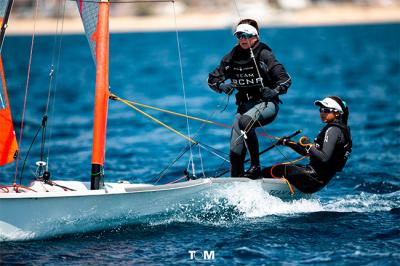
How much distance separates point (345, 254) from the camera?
8.88 meters

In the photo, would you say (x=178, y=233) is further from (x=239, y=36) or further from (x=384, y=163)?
(x=384, y=163)

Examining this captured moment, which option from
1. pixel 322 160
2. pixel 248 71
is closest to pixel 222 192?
pixel 322 160

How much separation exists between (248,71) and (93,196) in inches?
109

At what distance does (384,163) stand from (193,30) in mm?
112763

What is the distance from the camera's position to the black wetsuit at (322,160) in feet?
32.7

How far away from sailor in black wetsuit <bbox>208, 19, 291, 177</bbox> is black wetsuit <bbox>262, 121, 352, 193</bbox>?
503mm

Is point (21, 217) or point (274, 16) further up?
point (274, 16)

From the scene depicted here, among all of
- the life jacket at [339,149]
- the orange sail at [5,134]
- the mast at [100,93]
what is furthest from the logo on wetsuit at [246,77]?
the orange sail at [5,134]

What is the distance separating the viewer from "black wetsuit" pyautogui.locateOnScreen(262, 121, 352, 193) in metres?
9.98

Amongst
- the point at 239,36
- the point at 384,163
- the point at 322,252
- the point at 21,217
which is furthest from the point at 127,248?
the point at 384,163

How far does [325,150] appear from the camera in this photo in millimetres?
9977

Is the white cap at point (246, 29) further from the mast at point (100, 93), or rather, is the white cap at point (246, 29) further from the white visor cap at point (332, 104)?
the mast at point (100, 93)

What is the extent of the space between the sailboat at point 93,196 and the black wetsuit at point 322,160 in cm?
32

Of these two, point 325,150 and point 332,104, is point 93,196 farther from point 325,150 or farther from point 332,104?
point 332,104
